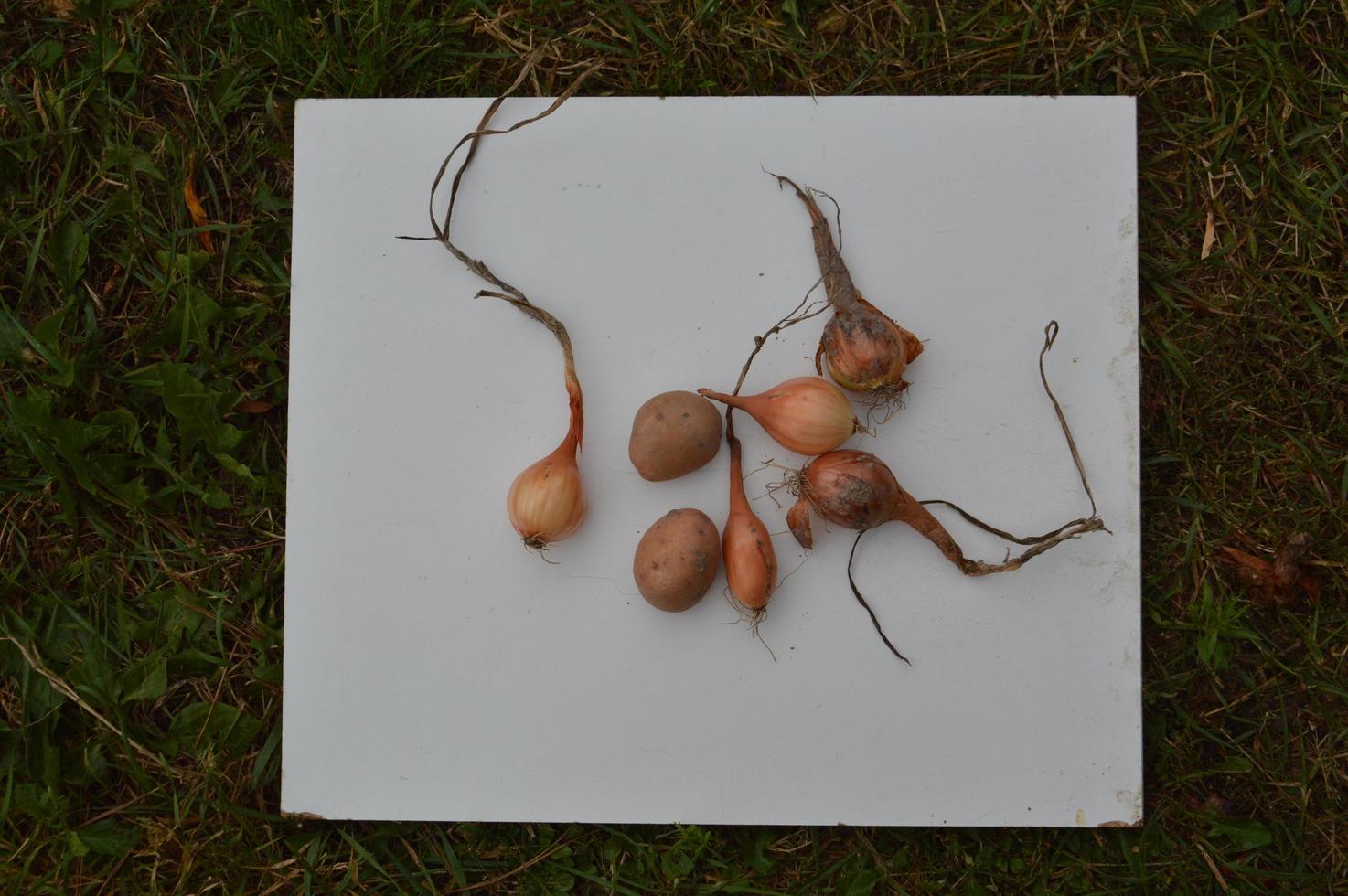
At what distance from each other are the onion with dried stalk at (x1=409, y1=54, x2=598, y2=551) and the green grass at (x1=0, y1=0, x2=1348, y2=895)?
0.15 meters

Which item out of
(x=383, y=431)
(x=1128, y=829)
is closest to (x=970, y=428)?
(x=1128, y=829)

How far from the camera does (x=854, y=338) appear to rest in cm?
140

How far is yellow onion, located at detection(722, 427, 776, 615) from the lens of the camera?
1407 millimetres

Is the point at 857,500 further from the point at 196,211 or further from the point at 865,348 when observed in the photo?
the point at 196,211

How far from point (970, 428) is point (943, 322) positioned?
0.59 ft

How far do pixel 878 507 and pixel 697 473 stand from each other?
0.29 meters

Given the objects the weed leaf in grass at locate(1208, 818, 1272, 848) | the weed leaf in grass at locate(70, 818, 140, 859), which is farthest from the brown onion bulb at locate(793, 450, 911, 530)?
the weed leaf in grass at locate(70, 818, 140, 859)

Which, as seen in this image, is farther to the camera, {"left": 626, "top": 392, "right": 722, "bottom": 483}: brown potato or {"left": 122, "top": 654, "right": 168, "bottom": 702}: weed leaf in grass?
{"left": 122, "top": 654, "right": 168, "bottom": 702}: weed leaf in grass

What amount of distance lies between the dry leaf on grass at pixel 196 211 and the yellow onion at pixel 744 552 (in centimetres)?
97

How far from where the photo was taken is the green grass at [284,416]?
4.99ft

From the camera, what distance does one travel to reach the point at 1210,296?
1578 millimetres

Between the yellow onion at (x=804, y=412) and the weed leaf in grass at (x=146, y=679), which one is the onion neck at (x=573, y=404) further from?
the weed leaf in grass at (x=146, y=679)

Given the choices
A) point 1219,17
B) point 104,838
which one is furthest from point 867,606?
point 104,838

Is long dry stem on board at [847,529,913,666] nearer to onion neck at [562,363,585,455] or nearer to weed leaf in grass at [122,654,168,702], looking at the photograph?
onion neck at [562,363,585,455]
